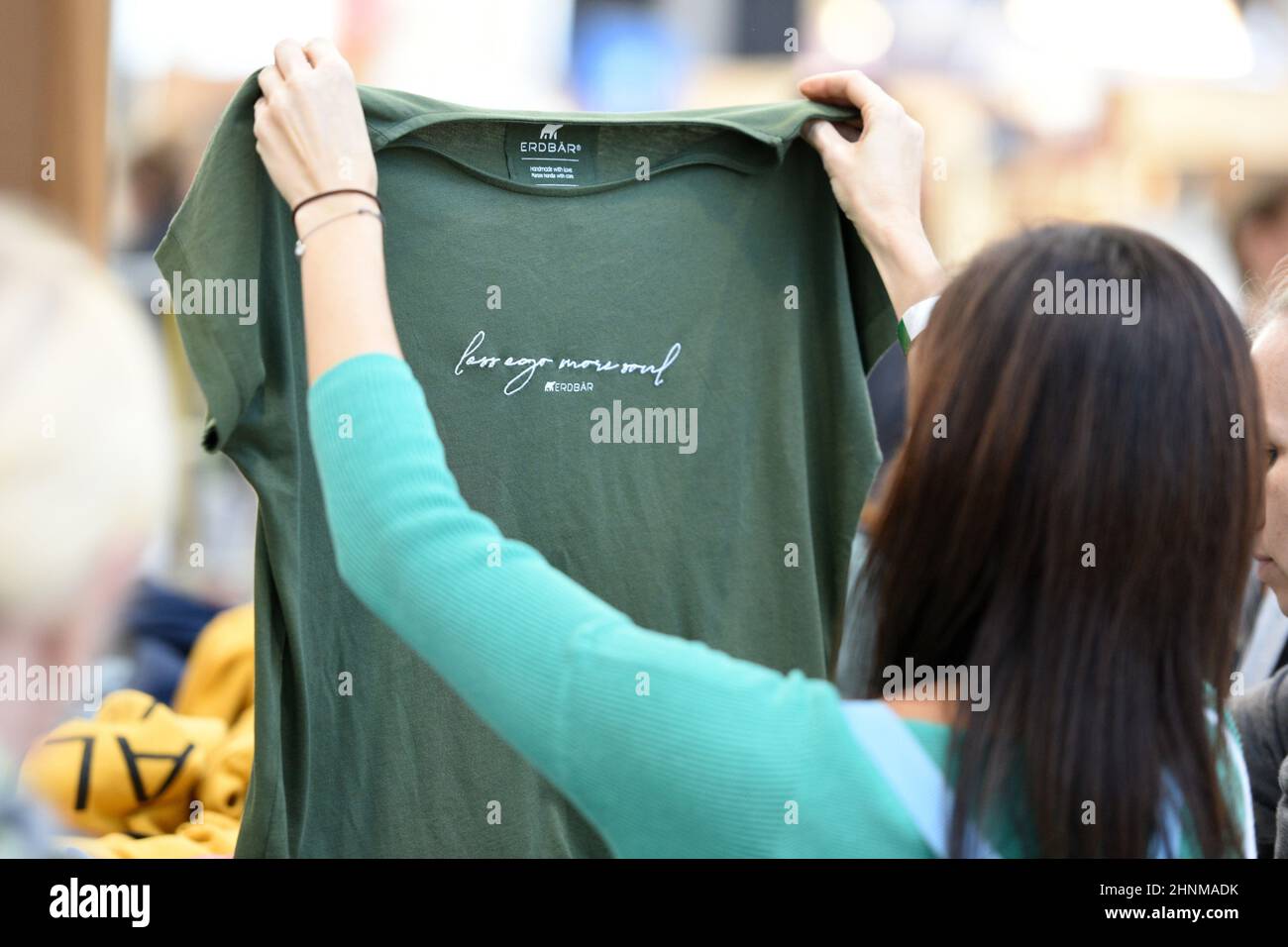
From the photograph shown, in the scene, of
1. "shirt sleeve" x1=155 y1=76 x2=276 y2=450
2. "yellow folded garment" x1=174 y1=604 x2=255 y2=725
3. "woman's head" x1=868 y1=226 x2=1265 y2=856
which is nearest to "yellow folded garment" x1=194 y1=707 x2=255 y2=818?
"yellow folded garment" x1=174 y1=604 x2=255 y2=725

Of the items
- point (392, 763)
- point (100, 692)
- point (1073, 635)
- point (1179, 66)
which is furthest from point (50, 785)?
point (1179, 66)

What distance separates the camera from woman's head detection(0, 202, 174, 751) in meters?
0.60

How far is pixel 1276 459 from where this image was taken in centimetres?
125

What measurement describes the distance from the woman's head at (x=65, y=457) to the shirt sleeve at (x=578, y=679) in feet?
0.56

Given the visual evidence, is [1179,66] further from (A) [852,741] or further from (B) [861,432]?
(A) [852,741]

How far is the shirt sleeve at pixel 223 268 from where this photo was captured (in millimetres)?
1101

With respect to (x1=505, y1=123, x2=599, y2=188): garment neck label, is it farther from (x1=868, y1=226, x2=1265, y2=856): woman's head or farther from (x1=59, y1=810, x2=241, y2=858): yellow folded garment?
(x1=59, y1=810, x2=241, y2=858): yellow folded garment

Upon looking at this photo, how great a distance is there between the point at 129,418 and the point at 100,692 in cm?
89

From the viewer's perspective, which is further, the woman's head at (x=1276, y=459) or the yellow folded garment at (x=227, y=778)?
the yellow folded garment at (x=227, y=778)

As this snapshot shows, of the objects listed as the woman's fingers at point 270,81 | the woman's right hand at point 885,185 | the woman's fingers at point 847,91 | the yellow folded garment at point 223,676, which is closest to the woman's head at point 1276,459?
the woman's right hand at point 885,185

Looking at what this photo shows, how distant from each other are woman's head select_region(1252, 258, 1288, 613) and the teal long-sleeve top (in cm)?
61

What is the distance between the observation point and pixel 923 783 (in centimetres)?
77

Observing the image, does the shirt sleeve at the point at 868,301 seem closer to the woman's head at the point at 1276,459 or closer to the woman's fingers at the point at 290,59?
the woman's head at the point at 1276,459

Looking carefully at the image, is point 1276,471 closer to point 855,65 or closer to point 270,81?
point 270,81
